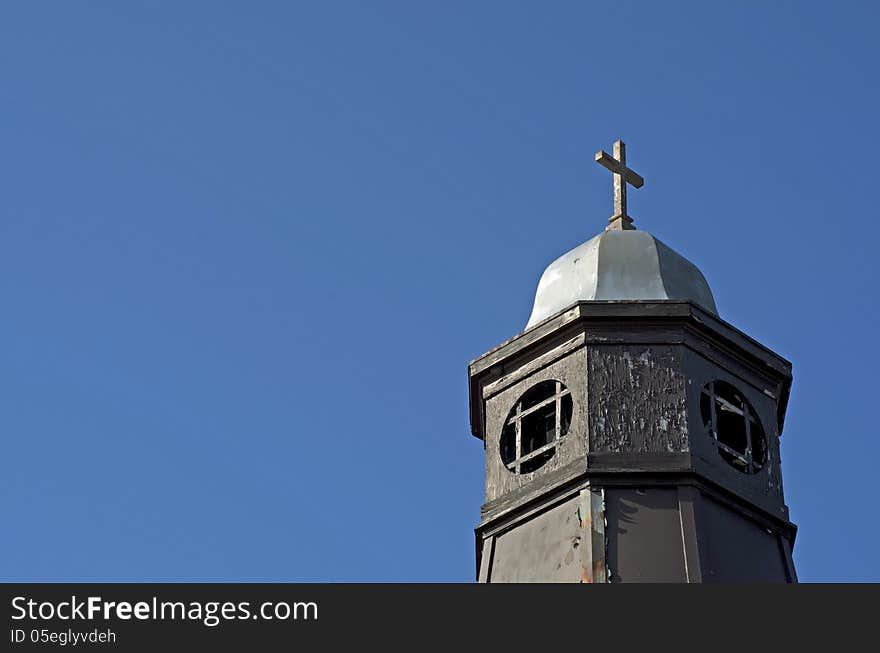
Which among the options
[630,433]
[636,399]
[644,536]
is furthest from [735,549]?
[636,399]

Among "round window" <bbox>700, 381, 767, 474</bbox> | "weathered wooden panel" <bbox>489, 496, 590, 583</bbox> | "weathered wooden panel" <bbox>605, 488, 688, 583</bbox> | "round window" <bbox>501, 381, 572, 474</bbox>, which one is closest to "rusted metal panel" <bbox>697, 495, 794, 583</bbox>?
"weathered wooden panel" <bbox>605, 488, 688, 583</bbox>

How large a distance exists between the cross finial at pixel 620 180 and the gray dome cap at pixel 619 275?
0.56 meters

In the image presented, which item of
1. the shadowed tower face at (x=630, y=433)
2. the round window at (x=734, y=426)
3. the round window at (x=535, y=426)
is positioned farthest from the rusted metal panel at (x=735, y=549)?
the round window at (x=535, y=426)

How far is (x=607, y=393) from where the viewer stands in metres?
22.8

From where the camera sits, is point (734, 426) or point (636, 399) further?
point (734, 426)

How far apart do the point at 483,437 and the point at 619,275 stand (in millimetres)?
2325

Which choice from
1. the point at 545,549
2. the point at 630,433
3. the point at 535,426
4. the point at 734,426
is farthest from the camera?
the point at 734,426

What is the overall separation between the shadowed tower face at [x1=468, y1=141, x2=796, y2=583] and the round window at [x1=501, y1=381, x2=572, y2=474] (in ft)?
0.06

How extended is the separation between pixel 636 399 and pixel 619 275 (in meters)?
1.88

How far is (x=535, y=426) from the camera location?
76.6 feet

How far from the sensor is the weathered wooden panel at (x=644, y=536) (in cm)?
2155

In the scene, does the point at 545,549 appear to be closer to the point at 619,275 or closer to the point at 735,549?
the point at 735,549

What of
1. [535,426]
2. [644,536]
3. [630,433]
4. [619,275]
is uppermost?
[619,275]

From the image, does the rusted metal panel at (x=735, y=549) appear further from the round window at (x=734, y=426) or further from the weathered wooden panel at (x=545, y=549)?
the weathered wooden panel at (x=545, y=549)
